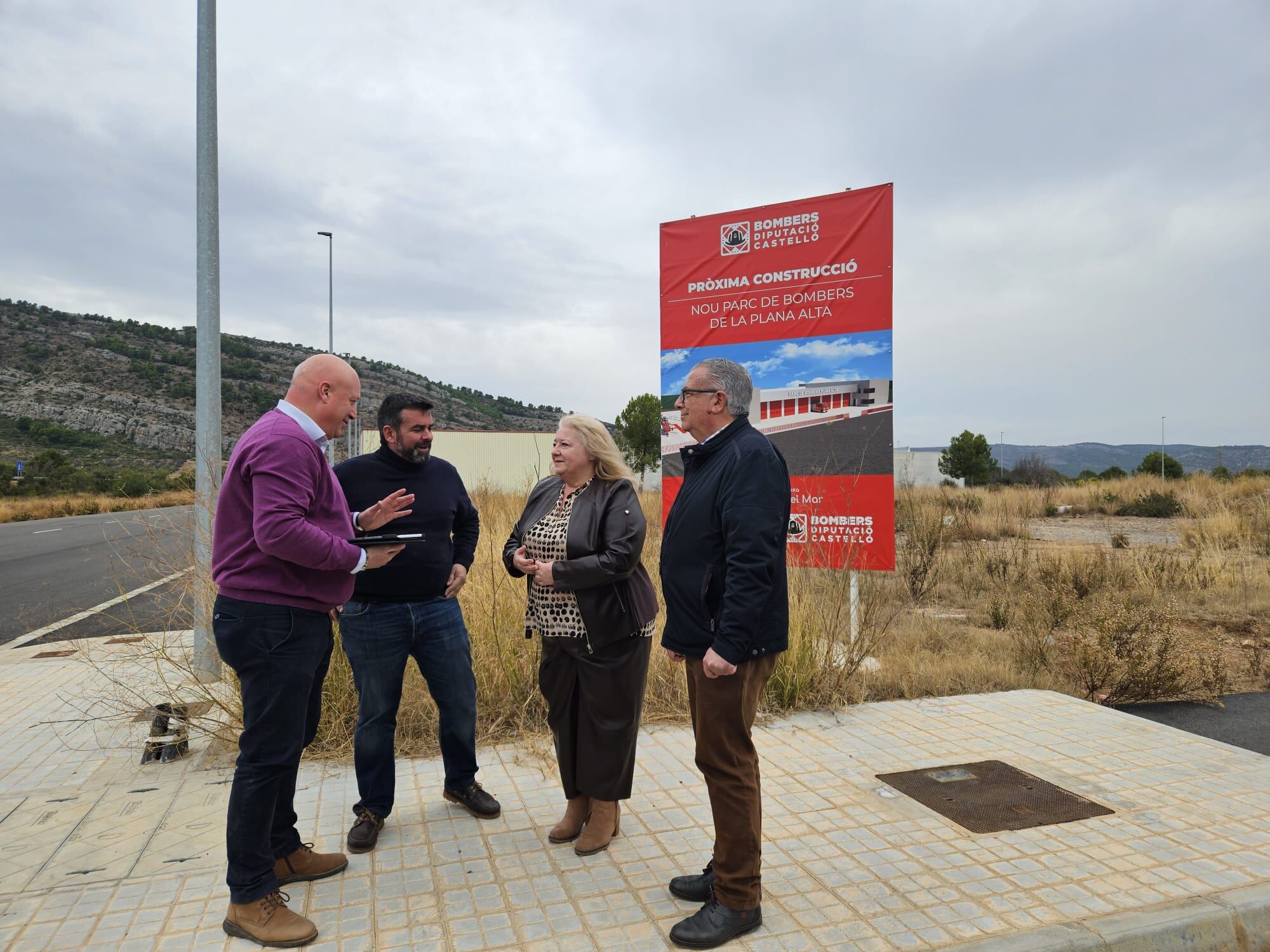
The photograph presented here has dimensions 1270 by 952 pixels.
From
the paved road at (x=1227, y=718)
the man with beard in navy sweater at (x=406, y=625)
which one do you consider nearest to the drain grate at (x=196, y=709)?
the man with beard in navy sweater at (x=406, y=625)

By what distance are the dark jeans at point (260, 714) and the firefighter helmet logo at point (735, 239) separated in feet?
17.9

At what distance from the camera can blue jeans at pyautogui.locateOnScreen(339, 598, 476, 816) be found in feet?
12.5

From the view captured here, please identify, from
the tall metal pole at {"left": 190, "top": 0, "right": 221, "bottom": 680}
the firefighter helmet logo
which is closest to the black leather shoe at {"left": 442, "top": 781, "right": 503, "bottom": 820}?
the tall metal pole at {"left": 190, "top": 0, "right": 221, "bottom": 680}

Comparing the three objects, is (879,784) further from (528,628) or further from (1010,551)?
(1010,551)

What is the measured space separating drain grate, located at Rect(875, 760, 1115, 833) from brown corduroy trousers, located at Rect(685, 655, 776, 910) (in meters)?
1.48

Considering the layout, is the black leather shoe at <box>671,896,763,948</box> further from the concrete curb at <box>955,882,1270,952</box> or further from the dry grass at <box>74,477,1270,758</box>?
the dry grass at <box>74,477,1270,758</box>

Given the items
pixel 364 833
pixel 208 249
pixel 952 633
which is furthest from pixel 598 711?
pixel 952 633

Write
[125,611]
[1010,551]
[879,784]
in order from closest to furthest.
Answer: [879,784]
[125,611]
[1010,551]

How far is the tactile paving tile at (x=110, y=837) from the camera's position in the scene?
11.3ft

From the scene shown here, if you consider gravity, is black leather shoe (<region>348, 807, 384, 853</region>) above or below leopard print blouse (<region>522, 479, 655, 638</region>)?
below

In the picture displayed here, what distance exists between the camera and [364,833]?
12.1 feet

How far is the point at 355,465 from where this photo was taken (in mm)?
3896

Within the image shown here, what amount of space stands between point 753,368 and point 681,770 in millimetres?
3828

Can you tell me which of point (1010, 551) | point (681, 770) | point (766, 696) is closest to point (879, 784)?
point (681, 770)
